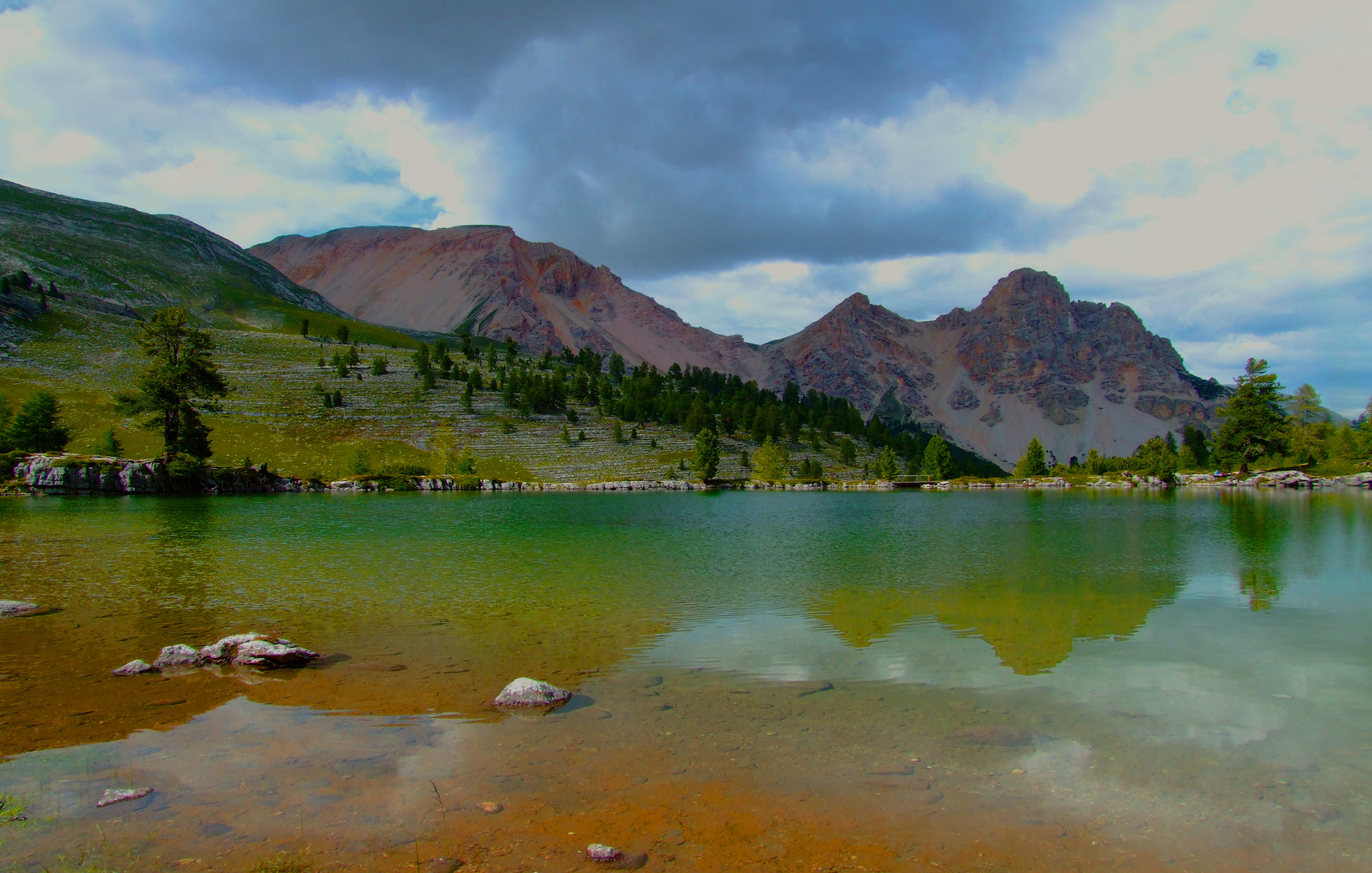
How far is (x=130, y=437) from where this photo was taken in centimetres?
12550

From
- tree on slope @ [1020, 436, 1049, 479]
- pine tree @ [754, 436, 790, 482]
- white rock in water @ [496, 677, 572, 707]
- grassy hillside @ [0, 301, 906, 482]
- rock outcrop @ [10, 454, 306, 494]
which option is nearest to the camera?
white rock in water @ [496, 677, 572, 707]

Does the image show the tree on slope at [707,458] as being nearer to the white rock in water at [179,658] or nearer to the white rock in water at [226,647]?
the white rock in water at [226,647]

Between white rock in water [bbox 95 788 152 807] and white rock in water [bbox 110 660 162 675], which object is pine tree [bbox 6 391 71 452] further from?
white rock in water [bbox 95 788 152 807]

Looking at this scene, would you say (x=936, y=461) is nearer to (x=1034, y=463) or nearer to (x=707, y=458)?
(x=1034, y=463)

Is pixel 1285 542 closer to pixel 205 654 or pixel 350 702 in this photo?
pixel 350 702

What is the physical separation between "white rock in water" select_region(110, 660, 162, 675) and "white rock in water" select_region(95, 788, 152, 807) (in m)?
6.68

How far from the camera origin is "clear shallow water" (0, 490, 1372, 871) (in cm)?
814

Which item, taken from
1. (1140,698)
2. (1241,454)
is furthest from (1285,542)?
(1241,454)

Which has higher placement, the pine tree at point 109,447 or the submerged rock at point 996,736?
the pine tree at point 109,447

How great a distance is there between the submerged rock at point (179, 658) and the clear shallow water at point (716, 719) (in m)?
1.00

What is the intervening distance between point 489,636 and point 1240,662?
18015 millimetres

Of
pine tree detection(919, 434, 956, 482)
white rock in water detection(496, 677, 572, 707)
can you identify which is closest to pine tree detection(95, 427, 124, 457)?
white rock in water detection(496, 677, 572, 707)

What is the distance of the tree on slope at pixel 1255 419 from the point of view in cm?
14450

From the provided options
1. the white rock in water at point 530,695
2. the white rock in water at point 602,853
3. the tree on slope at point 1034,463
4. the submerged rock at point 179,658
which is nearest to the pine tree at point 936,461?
the tree on slope at point 1034,463
